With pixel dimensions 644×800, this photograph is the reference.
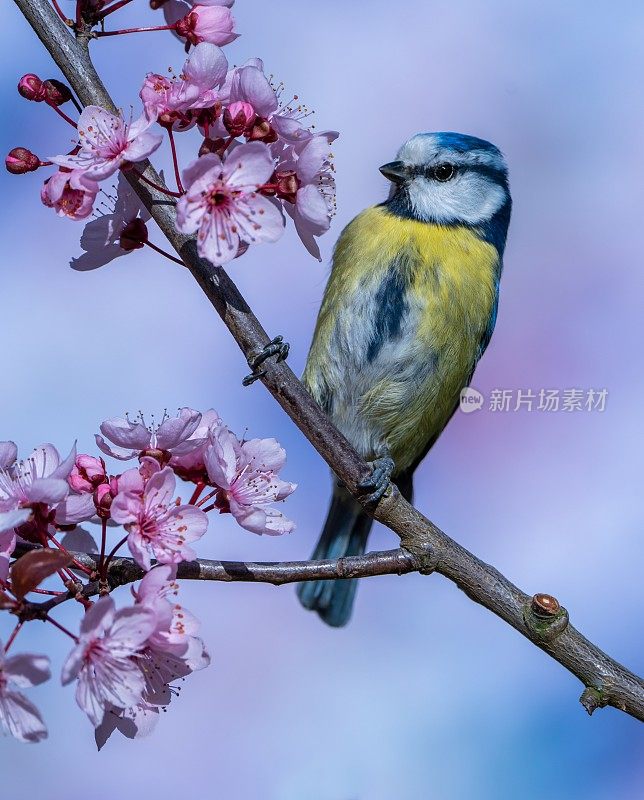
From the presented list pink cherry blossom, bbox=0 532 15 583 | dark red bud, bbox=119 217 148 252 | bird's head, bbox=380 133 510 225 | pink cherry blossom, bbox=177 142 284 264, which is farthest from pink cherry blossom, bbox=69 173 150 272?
bird's head, bbox=380 133 510 225

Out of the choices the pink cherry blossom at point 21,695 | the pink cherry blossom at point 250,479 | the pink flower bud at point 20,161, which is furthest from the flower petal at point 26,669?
the pink flower bud at point 20,161

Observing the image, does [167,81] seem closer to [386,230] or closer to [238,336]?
[238,336]

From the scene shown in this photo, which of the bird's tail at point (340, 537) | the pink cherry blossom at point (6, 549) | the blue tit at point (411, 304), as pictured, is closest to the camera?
the pink cherry blossom at point (6, 549)

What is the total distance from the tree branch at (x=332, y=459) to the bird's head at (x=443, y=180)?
42.0 inches

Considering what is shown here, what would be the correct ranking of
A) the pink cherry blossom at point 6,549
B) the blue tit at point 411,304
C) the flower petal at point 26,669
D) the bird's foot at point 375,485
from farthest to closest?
the blue tit at point 411,304, the bird's foot at point 375,485, the pink cherry blossom at point 6,549, the flower petal at point 26,669

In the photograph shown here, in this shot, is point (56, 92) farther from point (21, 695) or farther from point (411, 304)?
point (411, 304)

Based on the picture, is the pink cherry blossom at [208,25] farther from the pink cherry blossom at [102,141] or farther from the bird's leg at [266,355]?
the bird's leg at [266,355]

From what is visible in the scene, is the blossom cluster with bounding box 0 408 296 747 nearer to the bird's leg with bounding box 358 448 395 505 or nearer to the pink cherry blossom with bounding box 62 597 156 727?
the pink cherry blossom with bounding box 62 597 156 727

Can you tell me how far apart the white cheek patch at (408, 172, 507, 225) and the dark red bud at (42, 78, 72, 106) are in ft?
3.81

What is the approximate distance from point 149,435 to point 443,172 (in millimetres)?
1421

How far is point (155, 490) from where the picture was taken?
1.07 metres

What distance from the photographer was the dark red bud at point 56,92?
1.22 metres

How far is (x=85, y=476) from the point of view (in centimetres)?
114

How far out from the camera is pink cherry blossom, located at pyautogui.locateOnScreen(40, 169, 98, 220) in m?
1.17
